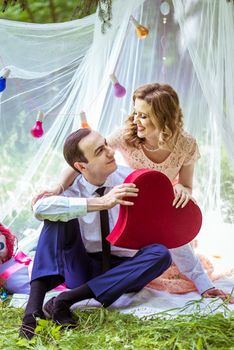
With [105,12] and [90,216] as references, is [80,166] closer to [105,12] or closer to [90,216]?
[90,216]

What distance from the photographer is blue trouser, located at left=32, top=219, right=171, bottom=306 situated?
2.30 metres

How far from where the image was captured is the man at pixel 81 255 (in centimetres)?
229

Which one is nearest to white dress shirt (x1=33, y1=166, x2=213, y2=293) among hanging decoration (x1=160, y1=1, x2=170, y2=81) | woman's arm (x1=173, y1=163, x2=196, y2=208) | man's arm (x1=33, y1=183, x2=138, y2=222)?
man's arm (x1=33, y1=183, x2=138, y2=222)

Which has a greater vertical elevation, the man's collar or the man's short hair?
the man's short hair

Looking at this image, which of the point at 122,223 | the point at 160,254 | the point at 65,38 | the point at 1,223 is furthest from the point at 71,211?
the point at 65,38

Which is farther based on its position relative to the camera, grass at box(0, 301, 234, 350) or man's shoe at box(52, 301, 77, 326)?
man's shoe at box(52, 301, 77, 326)

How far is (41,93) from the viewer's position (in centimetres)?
301

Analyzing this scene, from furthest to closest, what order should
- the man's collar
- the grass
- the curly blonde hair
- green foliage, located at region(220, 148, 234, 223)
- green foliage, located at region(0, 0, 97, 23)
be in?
green foliage, located at region(0, 0, 97, 23)
green foliage, located at region(220, 148, 234, 223)
the curly blonde hair
the man's collar
the grass

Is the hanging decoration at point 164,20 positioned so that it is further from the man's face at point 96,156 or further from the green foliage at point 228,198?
the man's face at point 96,156

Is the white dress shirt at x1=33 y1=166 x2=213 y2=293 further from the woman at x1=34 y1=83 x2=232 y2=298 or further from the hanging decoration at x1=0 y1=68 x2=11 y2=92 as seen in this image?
the hanging decoration at x1=0 y1=68 x2=11 y2=92

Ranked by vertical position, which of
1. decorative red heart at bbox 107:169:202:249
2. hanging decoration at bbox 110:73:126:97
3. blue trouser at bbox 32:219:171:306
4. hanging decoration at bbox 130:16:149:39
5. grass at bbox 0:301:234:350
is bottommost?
grass at bbox 0:301:234:350

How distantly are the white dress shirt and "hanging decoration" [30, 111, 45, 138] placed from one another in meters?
0.50

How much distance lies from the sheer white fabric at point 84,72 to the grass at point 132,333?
0.94 meters

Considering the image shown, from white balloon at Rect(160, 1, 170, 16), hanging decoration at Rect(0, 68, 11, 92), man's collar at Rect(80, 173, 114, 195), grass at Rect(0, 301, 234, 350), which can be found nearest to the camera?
grass at Rect(0, 301, 234, 350)
